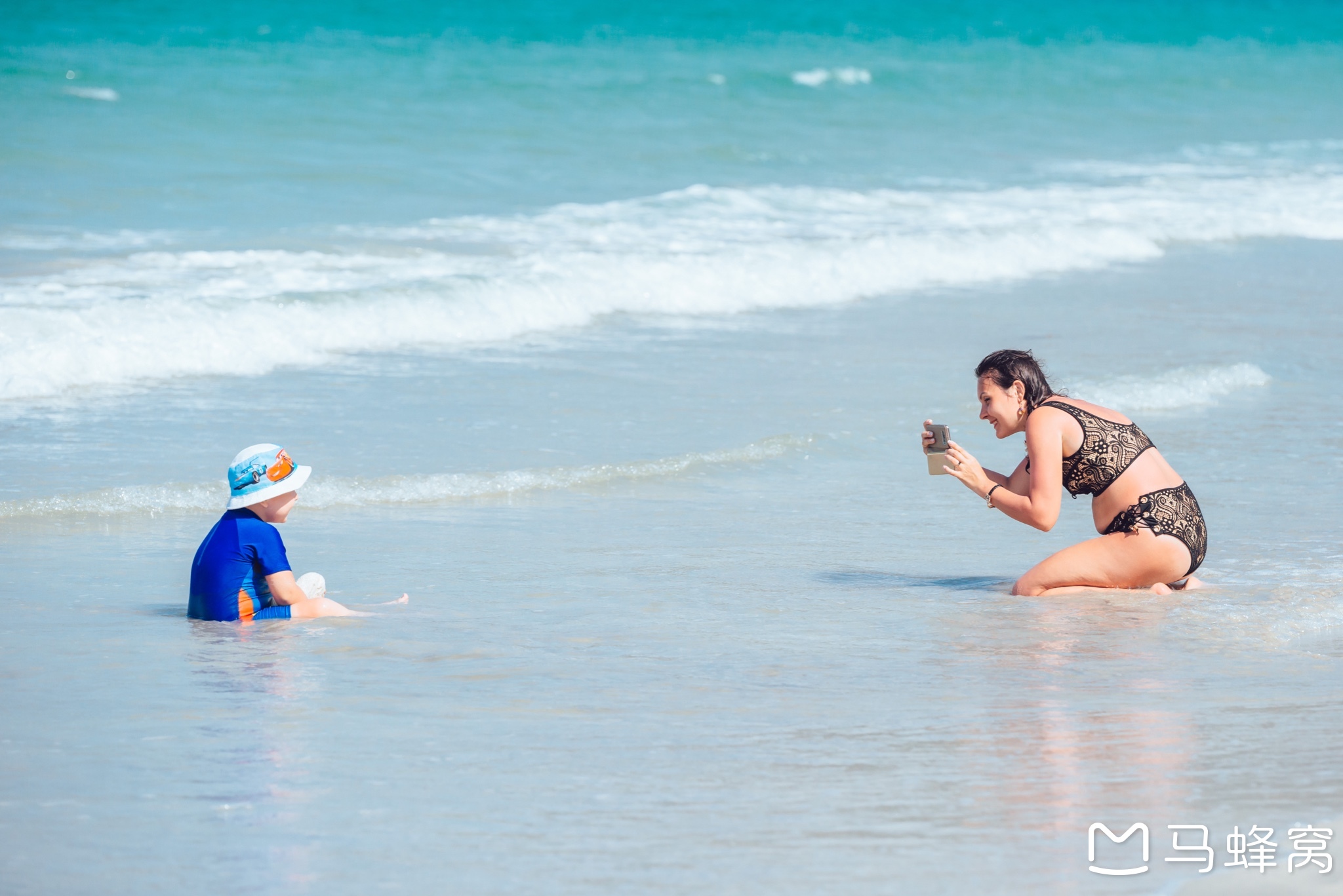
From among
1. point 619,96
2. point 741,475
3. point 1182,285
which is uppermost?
point 619,96

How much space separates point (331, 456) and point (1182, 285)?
933 centimetres

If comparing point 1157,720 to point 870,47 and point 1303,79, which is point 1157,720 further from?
point 870,47

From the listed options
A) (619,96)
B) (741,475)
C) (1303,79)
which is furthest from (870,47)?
(741,475)

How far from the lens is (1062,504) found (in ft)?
25.0

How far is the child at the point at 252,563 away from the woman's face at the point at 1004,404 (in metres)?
2.45

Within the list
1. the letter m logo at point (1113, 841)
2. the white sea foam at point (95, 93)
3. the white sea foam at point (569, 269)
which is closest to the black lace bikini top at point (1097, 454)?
the letter m logo at point (1113, 841)

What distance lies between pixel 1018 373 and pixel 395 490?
307cm

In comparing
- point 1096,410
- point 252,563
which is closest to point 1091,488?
point 1096,410

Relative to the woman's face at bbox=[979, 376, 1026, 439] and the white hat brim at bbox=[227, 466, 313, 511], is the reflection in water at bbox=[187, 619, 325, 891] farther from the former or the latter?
the woman's face at bbox=[979, 376, 1026, 439]

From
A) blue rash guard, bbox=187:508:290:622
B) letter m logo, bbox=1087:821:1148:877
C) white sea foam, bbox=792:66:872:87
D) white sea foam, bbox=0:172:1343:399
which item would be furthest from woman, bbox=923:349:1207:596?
white sea foam, bbox=792:66:872:87

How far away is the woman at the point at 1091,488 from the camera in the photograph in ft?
18.8

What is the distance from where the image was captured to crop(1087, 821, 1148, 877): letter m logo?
3408 mm

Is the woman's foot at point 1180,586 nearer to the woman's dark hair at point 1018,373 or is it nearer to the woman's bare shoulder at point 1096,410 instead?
the woman's bare shoulder at point 1096,410

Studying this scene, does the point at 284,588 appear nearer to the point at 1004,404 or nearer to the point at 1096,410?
the point at 1004,404
